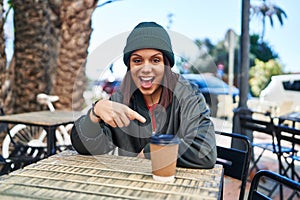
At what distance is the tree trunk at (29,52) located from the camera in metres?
4.07

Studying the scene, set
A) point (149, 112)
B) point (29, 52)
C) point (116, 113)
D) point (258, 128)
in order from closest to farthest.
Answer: point (116, 113)
point (149, 112)
point (258, 128)
point (29, 52)

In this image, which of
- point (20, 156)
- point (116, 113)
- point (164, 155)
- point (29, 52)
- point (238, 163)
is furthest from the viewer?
point (29, 52)

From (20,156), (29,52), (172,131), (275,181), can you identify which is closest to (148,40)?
(172,131)

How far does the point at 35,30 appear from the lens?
13.4 feet

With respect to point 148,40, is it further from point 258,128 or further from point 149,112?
point 258,128

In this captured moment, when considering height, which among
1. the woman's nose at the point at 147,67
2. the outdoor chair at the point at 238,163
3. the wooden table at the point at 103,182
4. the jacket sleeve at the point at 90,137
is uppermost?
the woman's nose at the point at 147,67

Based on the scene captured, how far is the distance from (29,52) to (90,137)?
3.19 m

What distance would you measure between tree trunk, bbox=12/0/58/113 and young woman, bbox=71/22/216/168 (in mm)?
3009

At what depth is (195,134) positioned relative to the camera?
1155 millimetres

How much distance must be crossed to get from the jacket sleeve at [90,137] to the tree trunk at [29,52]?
9.83ft

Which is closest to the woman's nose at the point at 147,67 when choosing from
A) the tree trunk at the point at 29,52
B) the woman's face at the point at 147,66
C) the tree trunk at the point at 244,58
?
the woman's face at the point at 147,66

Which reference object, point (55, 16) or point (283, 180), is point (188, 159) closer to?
point (283, 180)

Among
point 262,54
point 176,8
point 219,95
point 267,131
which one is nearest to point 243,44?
point 267,131

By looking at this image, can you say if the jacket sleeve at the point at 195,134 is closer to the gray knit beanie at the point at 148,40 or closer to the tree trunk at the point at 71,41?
the gray knit beanie at the point at 148,40
